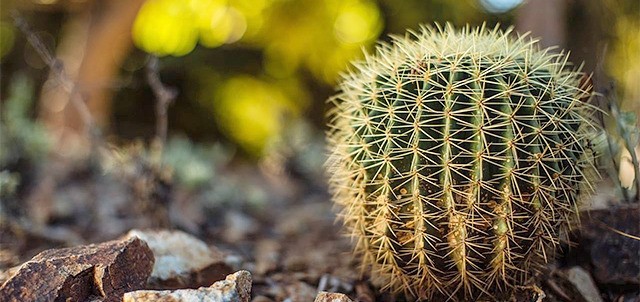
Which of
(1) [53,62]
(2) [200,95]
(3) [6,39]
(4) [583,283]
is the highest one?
(3) [6,39]

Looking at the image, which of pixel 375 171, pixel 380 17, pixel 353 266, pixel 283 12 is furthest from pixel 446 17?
pixel 375 171

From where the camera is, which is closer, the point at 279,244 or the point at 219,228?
the point at 279,244

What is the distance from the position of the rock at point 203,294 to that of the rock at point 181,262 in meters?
0.30

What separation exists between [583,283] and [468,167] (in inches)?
16.2

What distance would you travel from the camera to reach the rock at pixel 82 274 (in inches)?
44.6

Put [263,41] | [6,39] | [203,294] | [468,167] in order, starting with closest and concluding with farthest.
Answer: [203,294], [468,167], [263,41], [6,39]

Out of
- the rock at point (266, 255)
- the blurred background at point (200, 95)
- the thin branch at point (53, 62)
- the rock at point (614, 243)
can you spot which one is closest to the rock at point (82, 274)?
the rock at point (266, 255)

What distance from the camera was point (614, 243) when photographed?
4.90 ft

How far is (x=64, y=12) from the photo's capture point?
249 inches

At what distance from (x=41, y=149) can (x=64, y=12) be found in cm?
403

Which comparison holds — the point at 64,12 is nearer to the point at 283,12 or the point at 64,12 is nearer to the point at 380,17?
the point at 283,12

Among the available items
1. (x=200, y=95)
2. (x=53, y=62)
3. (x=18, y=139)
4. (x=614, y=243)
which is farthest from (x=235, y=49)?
(x=614, y=243)

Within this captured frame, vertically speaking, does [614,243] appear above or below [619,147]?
below

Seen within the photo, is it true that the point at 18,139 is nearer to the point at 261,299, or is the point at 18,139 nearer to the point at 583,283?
the point at 261,299
